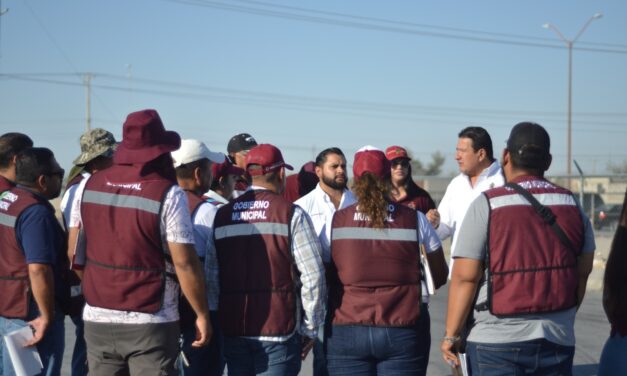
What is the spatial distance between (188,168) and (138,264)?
136 cm

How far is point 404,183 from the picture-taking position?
7.82 metres

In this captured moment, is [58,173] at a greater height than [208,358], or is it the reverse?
[58,173]

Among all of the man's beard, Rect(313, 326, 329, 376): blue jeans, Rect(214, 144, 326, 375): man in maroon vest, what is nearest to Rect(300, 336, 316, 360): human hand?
Rect(214, 144, 326, 375): man in maroon vest

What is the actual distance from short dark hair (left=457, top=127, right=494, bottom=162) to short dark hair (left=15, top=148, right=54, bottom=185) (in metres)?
3.24

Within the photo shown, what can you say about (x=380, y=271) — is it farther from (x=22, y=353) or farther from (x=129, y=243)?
(x=22, y=353)

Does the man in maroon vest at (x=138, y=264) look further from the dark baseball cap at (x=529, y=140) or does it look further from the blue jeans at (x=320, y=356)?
the dark baseball cap at (x=529, y=140)

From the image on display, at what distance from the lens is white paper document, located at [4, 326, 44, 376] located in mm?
4926

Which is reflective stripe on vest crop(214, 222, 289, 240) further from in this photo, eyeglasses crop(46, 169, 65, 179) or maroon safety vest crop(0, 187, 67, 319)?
eyeglasses crop(46, 169, 65, 179)

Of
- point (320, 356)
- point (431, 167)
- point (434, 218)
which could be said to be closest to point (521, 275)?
point (320, 356)

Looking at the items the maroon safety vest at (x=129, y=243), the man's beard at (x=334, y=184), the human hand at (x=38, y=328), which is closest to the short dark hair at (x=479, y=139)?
the man's beard at (x=334, y=184)

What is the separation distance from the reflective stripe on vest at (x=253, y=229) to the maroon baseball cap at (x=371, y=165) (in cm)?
67

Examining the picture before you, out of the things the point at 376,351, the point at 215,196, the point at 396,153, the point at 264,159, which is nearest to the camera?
the point at 376,351

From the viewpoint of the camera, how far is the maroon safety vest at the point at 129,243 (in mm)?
4297

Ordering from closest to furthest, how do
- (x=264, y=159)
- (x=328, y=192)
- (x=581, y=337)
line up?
(x=264, y=159), (x=328, y=192), (x=581, y=337)
